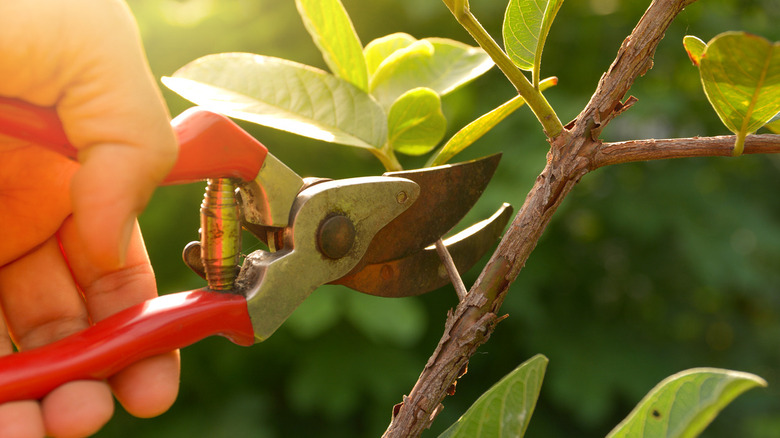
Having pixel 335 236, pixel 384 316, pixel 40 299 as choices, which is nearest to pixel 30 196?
pixel 40 299

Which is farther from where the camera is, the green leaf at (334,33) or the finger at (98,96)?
the green leaf at (334,33)

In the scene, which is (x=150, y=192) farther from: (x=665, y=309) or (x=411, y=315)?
(x=665, y=309)

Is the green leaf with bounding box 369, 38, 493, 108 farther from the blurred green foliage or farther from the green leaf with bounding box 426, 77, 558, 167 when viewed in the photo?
the blurred green foliage

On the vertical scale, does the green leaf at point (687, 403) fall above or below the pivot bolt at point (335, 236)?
below

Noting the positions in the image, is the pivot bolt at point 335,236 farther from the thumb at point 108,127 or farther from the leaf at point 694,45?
the leaf at point 694,45

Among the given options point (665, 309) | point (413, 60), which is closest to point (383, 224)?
point (413, 60)

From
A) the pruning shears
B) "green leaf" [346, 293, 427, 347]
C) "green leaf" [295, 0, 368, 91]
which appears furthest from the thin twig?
"green leaf" [346, 293, 427, 347]

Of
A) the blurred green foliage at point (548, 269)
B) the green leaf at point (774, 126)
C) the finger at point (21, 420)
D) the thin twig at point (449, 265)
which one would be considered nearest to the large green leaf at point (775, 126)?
the green leaf at point (774, 126)
